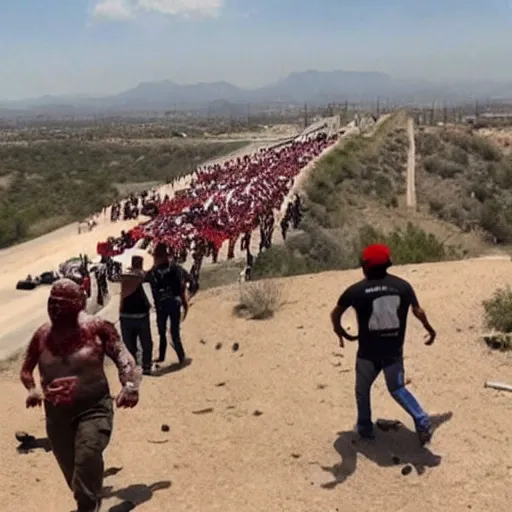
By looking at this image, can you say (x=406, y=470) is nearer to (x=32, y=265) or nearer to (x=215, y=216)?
(x=215, y=216)

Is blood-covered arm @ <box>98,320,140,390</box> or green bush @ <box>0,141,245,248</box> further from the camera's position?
green bush @ <box>0,141,245,248</box>

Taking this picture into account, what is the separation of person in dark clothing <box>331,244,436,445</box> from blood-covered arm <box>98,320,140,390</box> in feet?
5.87

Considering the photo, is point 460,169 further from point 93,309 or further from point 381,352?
point 381,352

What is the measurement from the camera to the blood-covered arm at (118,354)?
5.79 m

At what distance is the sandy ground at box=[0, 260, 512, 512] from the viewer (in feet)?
21.4

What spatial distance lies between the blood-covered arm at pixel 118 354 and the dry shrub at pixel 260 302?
230 inches

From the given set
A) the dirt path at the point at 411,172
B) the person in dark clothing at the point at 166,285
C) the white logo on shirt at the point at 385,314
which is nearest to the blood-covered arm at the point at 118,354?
the white logo on shirt at the point at 385,314

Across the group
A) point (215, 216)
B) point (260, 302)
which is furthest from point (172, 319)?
point (215, 216)

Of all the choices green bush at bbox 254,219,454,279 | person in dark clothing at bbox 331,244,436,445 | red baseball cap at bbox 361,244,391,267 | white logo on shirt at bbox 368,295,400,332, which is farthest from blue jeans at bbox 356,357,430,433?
green bush at bbox 254,219,454,279

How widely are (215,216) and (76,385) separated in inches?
813

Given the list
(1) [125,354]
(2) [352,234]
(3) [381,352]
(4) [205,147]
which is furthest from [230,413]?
(4) [205,147]

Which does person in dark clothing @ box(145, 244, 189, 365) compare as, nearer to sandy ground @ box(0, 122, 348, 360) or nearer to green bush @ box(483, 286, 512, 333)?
green bush @ box(483, 286, 512, 333)

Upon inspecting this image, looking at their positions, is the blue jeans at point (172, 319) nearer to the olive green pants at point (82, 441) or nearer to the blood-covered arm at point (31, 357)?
the blood-covered arm at point (31, 357)

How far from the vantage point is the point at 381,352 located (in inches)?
270
